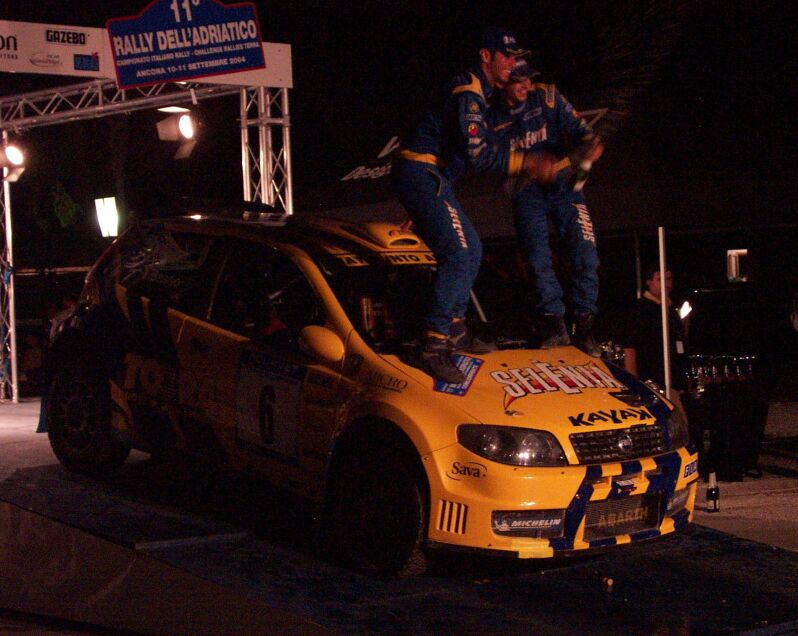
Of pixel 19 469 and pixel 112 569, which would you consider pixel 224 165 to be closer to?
pixel 19 469

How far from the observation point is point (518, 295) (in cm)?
731

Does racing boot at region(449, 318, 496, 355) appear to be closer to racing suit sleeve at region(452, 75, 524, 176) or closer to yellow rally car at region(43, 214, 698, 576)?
yellow rally car at region(43, 214, 698, 576)

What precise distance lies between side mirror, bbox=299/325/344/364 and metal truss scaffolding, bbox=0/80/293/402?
5780 mm

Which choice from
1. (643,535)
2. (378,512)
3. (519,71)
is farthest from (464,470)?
(519,71)

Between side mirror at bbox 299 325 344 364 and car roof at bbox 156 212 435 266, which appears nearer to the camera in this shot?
side mirror at bbox 299 325 344 364

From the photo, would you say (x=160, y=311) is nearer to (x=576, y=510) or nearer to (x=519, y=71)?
(x=519, y=71)

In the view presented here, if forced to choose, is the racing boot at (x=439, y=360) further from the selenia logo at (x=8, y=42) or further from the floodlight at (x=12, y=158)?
the floodlight at (x=12, y=158)

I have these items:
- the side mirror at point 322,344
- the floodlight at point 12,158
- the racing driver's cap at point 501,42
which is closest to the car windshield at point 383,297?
the side mirror at point 322,344

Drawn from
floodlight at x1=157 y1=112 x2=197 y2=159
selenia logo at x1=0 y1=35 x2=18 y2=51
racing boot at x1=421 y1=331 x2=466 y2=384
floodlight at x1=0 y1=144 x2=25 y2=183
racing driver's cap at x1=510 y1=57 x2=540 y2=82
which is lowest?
racing boot at x1=421 y1=331 x2=466 y2=384

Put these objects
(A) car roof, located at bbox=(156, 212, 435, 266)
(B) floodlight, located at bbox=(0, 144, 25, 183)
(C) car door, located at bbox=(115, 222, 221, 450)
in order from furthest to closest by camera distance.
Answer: (B) floodlight, located at bbox=(0, 144, 25, 183) < (C) car door, located at bbox=(115, 222, 221, 450) < (A) car roof, located at bbox=(156, 212, 435, 266)

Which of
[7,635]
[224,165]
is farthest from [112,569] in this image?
[224,165]

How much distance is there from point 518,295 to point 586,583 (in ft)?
7.15

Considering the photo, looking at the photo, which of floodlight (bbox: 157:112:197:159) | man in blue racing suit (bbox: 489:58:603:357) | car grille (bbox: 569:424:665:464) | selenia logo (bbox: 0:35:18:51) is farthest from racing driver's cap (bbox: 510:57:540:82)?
selenia logo (bbox: 0:35:18:51)

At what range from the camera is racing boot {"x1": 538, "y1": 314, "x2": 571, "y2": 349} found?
668 centimetres
